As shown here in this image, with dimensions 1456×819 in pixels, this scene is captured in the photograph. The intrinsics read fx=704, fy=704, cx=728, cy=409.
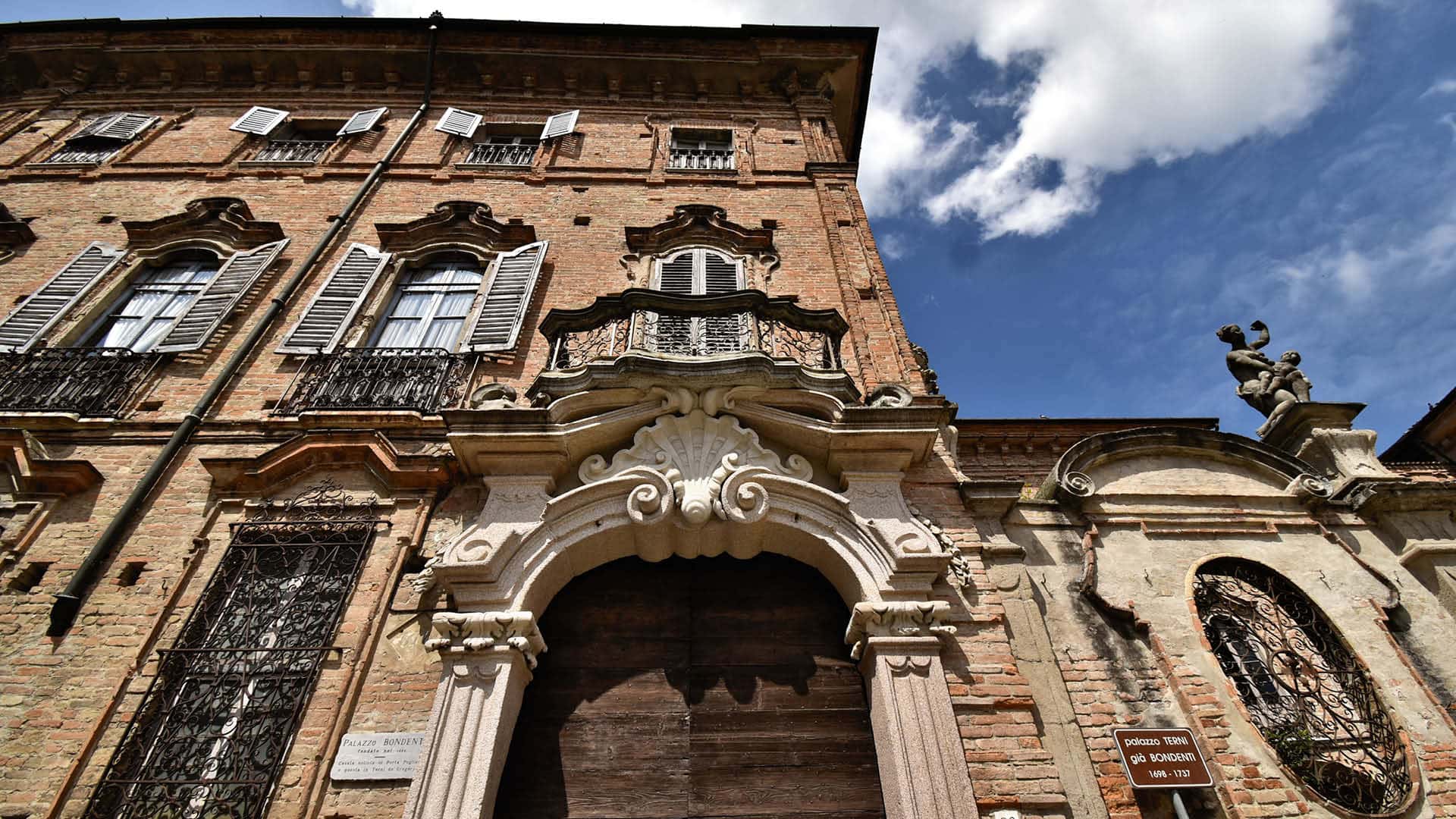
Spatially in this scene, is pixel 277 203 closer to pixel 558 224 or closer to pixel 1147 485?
pixel 558 224

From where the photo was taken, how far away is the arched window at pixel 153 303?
768cm

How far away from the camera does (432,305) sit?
824 cm

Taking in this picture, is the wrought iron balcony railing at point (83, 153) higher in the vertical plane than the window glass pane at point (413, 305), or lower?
higher

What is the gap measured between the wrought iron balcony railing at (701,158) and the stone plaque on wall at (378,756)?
28.7 ft

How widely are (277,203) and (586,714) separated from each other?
878 cm

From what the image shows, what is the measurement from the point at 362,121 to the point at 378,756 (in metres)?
10.7

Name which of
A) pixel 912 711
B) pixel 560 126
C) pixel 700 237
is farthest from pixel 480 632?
pixel 560 126

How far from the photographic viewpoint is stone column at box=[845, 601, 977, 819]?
4.00 meters

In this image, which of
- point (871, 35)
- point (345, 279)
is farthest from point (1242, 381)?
point (345, 279)

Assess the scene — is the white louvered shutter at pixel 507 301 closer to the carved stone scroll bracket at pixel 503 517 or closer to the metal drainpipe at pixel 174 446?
the metal drainpipe at pixel 174 446

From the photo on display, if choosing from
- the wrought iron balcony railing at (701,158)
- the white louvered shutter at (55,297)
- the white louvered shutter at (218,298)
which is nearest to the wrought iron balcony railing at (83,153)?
the white louvered shutter at (55,297)

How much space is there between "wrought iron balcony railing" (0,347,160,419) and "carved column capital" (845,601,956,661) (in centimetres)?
691

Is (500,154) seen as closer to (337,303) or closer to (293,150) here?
(293,150)

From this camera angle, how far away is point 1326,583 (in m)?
5.66
